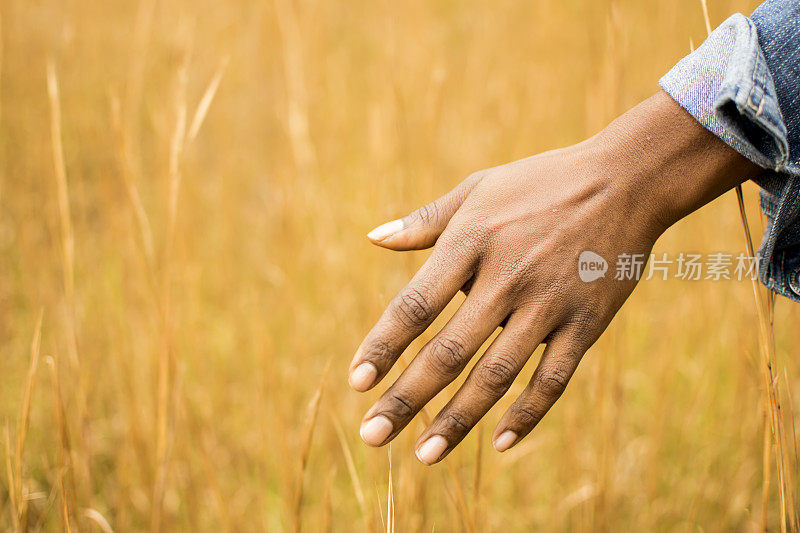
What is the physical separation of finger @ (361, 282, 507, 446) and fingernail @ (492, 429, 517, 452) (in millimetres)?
81

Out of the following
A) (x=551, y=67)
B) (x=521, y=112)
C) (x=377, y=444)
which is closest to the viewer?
(x=377, y=444)

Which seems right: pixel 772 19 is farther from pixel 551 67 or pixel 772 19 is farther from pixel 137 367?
pixel 137 367

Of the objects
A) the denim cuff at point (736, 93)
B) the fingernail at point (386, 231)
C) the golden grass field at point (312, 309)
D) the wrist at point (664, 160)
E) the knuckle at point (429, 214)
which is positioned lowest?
the golden grass field at point (312, 309)

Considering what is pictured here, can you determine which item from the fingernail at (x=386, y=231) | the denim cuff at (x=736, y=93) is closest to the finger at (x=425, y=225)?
the fingernail at (x=386, y=231)

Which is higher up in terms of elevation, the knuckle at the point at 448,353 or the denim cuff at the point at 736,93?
the denim cuff at the point at 736,93

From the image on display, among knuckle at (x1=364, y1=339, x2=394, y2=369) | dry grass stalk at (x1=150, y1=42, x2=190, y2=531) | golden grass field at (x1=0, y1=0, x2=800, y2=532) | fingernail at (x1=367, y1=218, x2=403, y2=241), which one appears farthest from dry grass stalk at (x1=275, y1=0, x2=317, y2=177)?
knuckle at (x1=364, y1=339, x2=394, y2=369)

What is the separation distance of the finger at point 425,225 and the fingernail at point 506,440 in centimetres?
20

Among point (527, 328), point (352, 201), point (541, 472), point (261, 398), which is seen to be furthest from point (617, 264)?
point (352, 201)

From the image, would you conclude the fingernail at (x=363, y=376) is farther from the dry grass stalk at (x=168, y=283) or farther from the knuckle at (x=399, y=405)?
the dry grass stalk at (x=168, y=283)

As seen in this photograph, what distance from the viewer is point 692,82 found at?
53 cm

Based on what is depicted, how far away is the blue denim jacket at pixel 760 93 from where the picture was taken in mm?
503

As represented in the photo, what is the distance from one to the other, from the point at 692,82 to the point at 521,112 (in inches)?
41.0

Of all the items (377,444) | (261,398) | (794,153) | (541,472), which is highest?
(794,153)

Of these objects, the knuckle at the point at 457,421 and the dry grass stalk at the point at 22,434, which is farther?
the dry grass stalk at the point at 22,434
